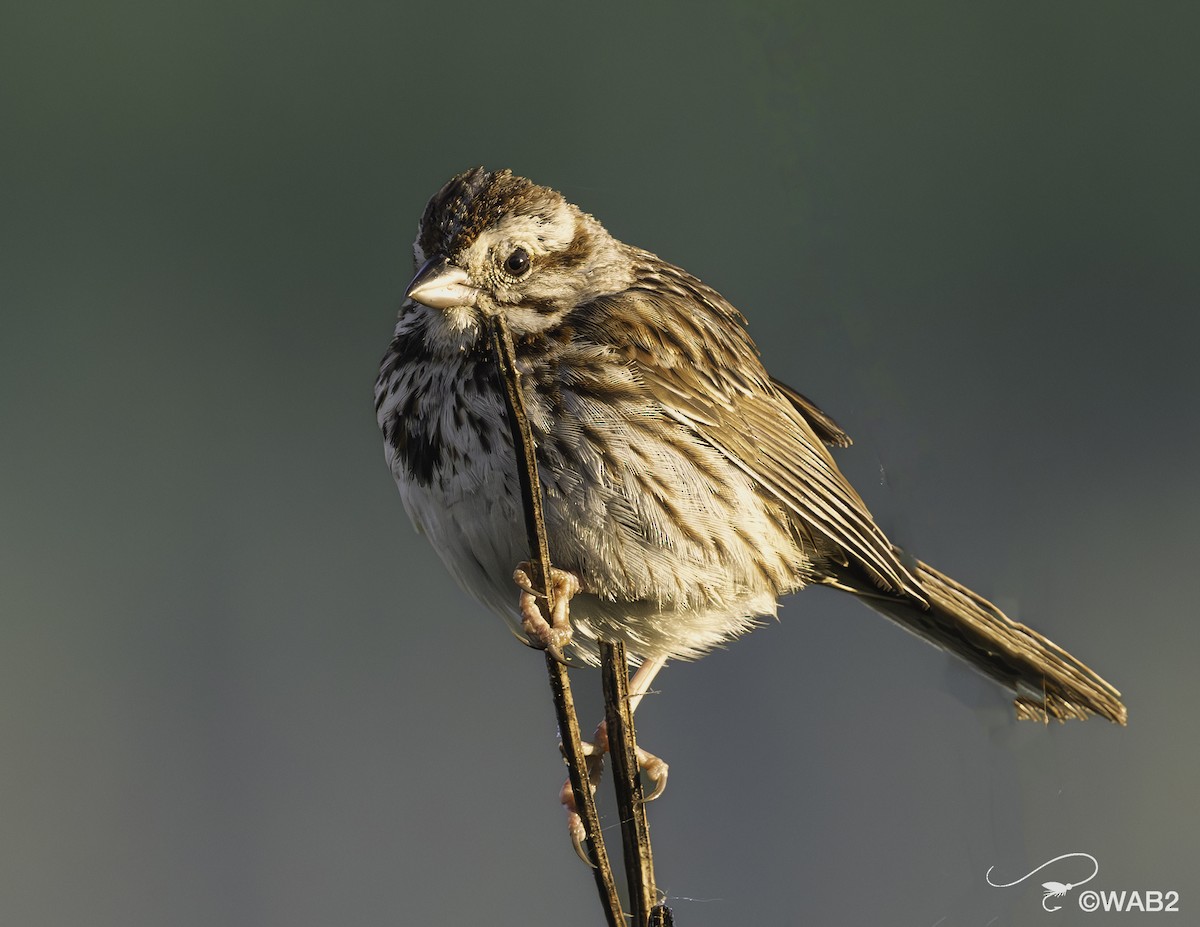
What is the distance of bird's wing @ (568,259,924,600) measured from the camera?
1.73 meters

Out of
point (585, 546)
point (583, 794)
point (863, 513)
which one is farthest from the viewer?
point (863, 513)

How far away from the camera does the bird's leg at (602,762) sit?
1606mm

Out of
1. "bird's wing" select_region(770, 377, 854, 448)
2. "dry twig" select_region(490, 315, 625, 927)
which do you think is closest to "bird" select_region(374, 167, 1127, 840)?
"bird's wing" select_region(770, 377, 854, 448)

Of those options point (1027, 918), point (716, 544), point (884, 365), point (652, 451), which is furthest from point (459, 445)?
point (1027, 918)

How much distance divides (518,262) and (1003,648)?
87 centimetres

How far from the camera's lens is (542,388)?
5.27 feet

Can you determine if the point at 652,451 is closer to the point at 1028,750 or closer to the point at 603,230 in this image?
the point at 603,230

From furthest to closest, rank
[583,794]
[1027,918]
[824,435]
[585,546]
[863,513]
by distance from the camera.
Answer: [824,435] → [863,513] → [585,546] → [1027,918] → [583,794]

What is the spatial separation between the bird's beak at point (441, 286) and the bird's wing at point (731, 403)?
158 mm

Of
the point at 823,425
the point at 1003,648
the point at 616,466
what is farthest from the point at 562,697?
the point at 823,425

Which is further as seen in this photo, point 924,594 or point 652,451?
point 924,594

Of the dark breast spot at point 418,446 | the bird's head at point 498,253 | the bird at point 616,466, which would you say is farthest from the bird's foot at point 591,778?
the bird's head at point 498,253

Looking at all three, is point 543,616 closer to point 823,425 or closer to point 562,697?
point 562,697

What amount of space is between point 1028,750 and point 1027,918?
191 millimetres
